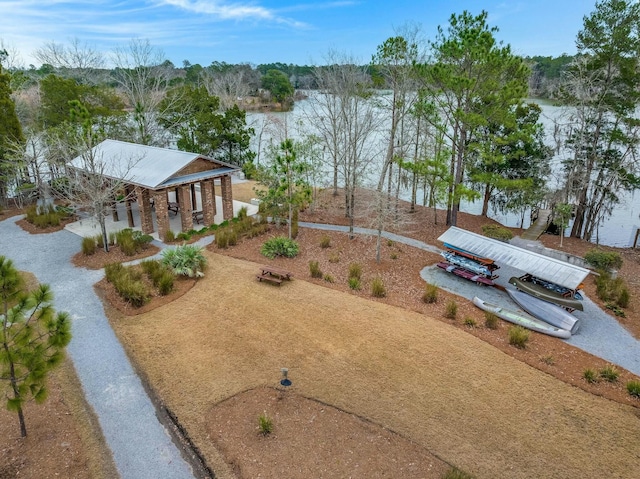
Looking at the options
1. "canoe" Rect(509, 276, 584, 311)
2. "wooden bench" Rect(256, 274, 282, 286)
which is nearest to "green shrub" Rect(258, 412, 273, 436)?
"wooden bench" Rect(256, 274, 282, 286)

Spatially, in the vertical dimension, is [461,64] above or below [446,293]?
above

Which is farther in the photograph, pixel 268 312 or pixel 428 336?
pixel 268 312

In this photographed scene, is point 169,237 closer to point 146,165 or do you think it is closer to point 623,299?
point 146,165

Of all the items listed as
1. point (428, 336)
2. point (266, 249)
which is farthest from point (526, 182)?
point (266, 249)

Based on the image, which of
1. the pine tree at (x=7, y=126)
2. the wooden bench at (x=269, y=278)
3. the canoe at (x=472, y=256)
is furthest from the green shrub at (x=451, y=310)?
the pine tree at (x=7, y=126)

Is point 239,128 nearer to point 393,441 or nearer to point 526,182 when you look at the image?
point 526,182

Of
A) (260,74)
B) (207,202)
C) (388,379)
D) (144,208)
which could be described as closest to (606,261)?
(388,379)
